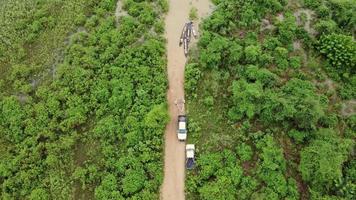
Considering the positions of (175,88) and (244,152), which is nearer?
(244,152)

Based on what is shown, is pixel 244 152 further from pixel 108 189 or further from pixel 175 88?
pixel 108 189

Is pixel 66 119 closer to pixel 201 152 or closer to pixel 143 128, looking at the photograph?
pixel 143 128

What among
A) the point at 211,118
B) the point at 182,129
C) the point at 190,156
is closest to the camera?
the point at 190,156

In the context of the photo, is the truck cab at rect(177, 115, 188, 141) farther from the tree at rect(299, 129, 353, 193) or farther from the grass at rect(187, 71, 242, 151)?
the tree at rect(299, 129, 353, 193)

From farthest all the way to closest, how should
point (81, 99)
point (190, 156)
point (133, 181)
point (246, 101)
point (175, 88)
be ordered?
point (175, 88), point (81, 99), point (246, 101), point (190, 156), point (133, 181)

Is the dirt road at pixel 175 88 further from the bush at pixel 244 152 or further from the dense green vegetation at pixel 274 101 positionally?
the bush at pixel 244 152

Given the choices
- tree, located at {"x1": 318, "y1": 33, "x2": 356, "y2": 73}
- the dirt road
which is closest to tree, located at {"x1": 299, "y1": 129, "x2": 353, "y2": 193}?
tree, located at {"x1": 318, "y1": 33, "x2": 356, "y2": 73}

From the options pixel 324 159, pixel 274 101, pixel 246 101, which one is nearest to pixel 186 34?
pixel 246 101
